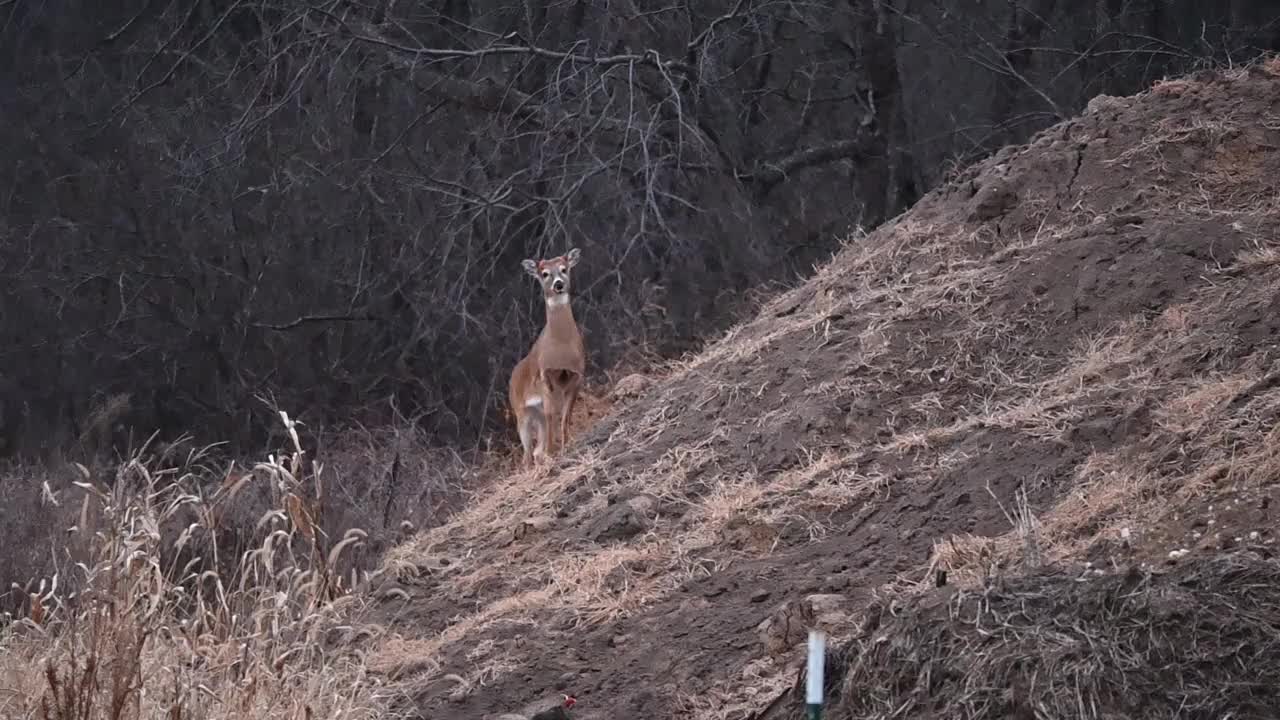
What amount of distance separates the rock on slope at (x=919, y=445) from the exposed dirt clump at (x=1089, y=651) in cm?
49

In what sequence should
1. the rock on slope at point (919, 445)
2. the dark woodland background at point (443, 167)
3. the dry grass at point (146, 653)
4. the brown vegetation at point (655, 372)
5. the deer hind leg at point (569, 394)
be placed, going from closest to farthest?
1. the dry grass at point (146, 653)
2. the brown vegetation at point (655, 372)
3. the rock on slope at point (919, 445)
4. the deer hind leg at point (569, 394)
5. the dark woodland background at point (443, 167)

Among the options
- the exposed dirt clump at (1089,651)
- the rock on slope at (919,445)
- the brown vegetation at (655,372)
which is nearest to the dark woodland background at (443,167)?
the brown vegetation at (655,372)

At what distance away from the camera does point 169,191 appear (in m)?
20.6

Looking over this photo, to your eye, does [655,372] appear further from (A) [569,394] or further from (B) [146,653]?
(B) [146,653]

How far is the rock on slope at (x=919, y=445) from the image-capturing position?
607 centimetres

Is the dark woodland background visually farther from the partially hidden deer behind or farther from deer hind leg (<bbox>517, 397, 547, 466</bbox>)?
deer hind leg (<bbox>517, 397, 547, 466</bbox>)

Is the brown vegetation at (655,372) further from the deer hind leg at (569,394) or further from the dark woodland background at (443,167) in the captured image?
the deer hind leg at (569,394)

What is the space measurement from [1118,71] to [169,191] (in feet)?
38.3

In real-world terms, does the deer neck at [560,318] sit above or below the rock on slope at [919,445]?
below

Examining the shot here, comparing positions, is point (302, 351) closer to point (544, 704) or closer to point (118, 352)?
point (118, 352)

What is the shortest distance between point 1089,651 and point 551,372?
9.25 m

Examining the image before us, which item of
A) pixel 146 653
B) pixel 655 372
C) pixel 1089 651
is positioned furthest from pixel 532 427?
pixel 1089 651

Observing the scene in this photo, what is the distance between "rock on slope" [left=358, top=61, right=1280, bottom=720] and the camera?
19.9 feet

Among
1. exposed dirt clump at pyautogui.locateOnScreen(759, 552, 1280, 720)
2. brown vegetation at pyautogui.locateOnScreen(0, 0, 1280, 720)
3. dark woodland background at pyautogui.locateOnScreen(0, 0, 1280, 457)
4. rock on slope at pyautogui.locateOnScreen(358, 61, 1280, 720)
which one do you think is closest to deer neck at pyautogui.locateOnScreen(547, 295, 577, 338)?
brown vegetation at pyautogui.locateOnScreen(0, 0, 1280, 720)
